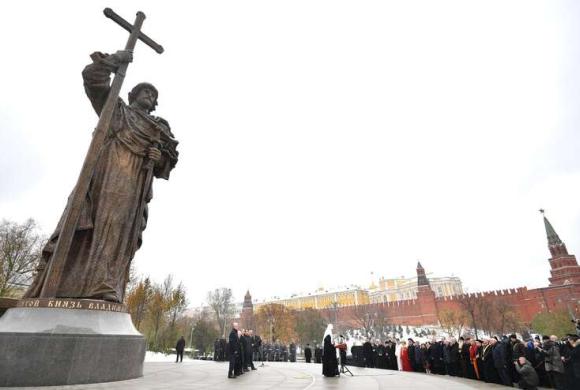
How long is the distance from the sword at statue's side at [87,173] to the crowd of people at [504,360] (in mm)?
11308

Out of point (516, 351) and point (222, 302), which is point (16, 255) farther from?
point (222, 302)

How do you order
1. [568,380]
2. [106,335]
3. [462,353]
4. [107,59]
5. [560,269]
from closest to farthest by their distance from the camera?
1. [106,335]
2. [107,59]
3. [568,380]
4. [462,353]
5. [560,269]

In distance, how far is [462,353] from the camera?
12.9 m

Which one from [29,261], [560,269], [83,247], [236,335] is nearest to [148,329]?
[29,261]

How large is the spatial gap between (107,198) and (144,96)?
273 centimetres

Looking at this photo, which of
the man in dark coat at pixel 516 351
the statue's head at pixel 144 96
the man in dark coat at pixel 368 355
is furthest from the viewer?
the man in dark coat at pixel 368 355

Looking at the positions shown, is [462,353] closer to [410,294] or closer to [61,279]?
[61,279]

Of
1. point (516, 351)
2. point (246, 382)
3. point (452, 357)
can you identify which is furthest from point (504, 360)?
point (246, 382)

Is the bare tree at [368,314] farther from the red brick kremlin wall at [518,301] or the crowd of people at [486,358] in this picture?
the crowd of people at [486,358]

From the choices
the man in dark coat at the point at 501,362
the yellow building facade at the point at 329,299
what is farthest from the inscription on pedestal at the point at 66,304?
the yellow building facade at the point at 329,299

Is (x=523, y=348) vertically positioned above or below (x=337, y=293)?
below

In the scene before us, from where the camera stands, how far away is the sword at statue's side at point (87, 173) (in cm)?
498

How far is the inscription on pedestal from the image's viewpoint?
16.1 ft

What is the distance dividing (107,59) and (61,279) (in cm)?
405
